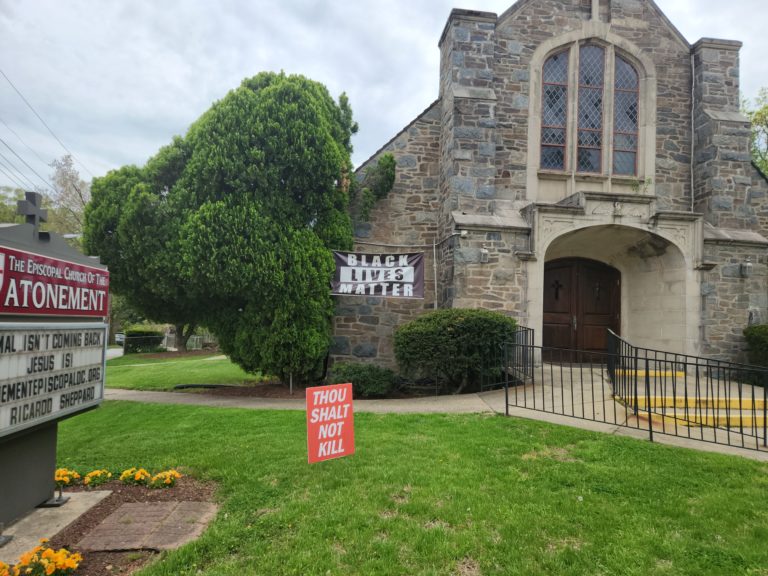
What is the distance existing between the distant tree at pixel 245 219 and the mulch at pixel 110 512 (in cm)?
500

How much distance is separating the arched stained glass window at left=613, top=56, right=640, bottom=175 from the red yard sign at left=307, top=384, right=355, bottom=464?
1020 centimetres

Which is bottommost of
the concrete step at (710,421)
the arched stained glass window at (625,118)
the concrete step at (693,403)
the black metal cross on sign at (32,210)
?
the concrete step at (710,421)

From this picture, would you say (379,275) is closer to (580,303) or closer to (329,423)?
(580,303)

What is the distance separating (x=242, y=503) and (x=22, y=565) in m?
1.48

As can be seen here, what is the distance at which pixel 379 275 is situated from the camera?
10.4 meters

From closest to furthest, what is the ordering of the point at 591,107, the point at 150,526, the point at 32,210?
the point at 150,526 < the point at 32,210 < the point at 591,107

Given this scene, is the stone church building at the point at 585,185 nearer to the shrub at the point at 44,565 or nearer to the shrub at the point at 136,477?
the shrub at the point at 136,477

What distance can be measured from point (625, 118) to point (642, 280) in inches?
166

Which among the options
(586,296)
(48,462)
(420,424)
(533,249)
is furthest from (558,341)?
(48,462)

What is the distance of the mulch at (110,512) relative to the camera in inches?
120

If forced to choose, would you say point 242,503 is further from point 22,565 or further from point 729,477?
point 729,477

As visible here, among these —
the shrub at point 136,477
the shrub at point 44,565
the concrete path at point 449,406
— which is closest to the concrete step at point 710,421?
the concrete path at point 449,406

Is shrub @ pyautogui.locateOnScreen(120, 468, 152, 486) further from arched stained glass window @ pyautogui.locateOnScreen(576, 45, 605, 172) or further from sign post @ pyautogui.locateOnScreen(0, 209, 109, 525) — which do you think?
arched stained glass window @ pyautogui.locateOnScreen(576, 45, 605, 172)

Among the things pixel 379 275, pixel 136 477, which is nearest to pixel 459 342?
pixel 379 275
